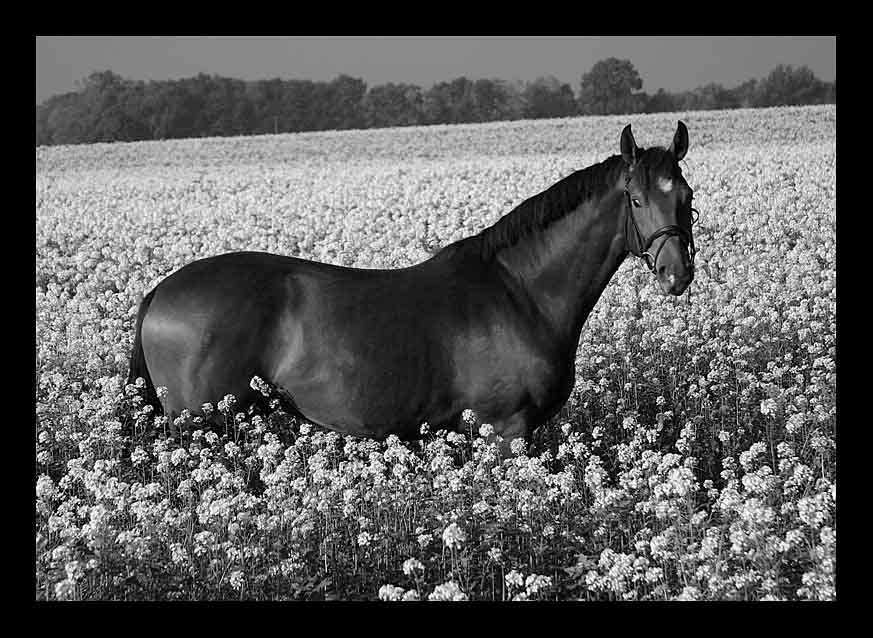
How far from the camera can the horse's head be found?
653cm

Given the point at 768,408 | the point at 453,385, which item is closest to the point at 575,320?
the point at 453,385

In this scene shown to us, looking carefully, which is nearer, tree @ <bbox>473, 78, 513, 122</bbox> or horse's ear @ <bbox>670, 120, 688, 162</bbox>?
horse's ear @ <bbox>670, 120, 688, 162</bbox>

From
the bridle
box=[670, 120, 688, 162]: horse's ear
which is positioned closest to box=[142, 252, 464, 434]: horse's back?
the bridle

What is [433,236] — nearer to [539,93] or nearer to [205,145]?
[205,145]

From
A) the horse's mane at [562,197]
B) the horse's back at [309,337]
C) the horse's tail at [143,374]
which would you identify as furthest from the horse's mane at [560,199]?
the horse's tail at [143,374]

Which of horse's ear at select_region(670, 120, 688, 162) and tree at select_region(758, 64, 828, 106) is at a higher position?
tree at select_region(758, 64, 828, 106)

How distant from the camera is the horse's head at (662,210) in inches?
257

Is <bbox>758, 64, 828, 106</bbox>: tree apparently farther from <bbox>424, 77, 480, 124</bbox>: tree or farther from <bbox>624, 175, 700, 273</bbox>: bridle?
<bbox>624, 175, 700, 273</bbox>: bridle

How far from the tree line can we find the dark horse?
3915cm

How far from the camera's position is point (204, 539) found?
571cm

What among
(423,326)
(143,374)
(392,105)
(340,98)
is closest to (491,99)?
(392,105)

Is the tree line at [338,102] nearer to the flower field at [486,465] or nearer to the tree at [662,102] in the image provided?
the tree at [662,102]

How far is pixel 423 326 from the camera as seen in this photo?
6.98 meters

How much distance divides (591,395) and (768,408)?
1.97m
